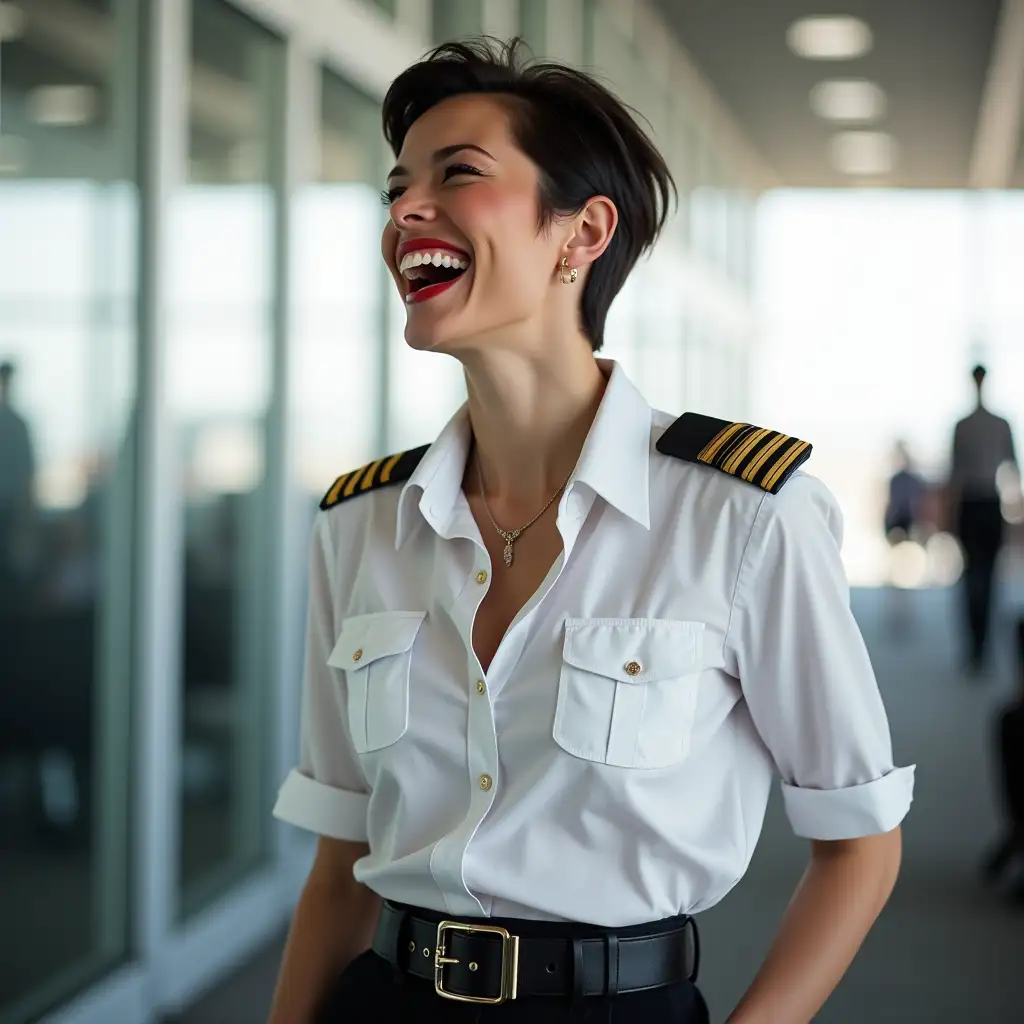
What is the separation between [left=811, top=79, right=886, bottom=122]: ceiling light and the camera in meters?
11.2

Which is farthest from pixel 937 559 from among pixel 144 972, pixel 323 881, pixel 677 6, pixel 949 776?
pixel 323 881

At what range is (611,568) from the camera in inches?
52.6

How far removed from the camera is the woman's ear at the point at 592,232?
1431 mm

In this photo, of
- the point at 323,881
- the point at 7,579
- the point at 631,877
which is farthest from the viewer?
the point at 7,579

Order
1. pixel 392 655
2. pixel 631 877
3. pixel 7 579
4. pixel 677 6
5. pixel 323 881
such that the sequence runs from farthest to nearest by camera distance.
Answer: pixel 677 6 → pixel 7 579 → pixel 323 881 → pixel 392 655 → pixel 631 877

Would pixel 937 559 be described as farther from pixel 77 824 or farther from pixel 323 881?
pixel 323 881

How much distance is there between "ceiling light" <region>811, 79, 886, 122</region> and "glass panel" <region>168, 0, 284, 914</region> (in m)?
8.42

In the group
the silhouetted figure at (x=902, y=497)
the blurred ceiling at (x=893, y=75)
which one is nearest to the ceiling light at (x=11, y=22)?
the blurred ceiling at (x=893, y=75)

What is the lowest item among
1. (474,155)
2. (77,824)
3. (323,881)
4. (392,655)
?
(77,824)

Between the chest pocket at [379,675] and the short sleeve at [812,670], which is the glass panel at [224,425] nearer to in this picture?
the chest pocket at [379,675]

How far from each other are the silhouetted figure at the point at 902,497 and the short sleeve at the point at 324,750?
10.4m

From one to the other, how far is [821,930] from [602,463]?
1.61ft

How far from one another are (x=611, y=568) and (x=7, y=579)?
1.56 m

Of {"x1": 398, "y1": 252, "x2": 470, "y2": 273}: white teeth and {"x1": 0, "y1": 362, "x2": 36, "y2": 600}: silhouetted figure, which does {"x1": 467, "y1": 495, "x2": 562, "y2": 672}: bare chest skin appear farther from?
{"x1": 0, "y1": 362, "x2": 36, "y2": 600}: silhouetted figure
